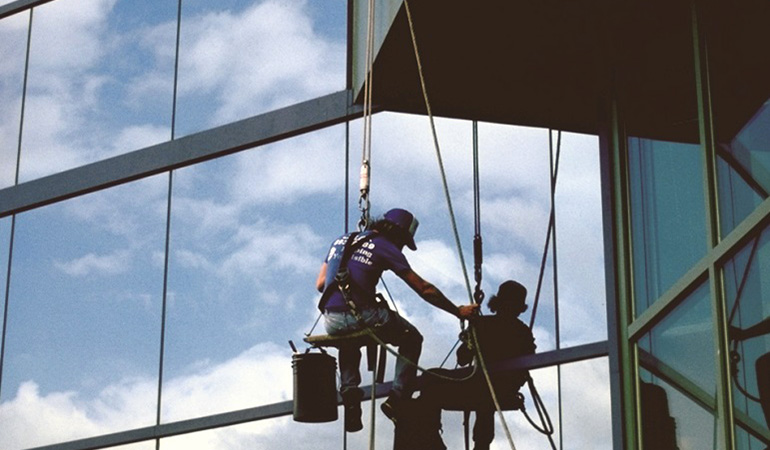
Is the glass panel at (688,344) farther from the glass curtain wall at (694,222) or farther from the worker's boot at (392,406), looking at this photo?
the worker's boot at (392,406)

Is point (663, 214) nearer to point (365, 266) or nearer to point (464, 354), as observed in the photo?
point (365, 266)

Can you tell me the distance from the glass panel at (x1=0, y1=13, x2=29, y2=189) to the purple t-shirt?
6519mm

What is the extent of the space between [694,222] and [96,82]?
8.37m

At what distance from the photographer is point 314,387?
11.9 metres

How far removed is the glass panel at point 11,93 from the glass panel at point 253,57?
2390 mm

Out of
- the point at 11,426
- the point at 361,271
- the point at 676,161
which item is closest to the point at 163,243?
the point at 11,426

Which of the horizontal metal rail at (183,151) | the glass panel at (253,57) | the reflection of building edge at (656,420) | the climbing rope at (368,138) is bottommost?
the reflection of building edge at (656,420)

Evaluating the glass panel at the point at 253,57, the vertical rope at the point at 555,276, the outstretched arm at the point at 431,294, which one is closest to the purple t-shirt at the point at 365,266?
the outstretched arm at the point at 431,294

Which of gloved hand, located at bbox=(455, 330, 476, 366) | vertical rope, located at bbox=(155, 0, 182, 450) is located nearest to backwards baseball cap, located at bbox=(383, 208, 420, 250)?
gloved hand, located at bbox=(455, 330, 476, 366)

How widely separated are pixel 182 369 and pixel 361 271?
12.0ft

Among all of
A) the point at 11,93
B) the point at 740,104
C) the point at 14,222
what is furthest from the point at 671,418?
the point at 11,93

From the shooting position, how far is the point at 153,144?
15.4 meters

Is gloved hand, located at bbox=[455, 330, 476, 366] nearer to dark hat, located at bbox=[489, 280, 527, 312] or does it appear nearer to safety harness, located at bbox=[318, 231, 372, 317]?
dark hat, located at bbox=[489, 280, 527, 312]

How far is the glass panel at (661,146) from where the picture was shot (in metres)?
9.57
